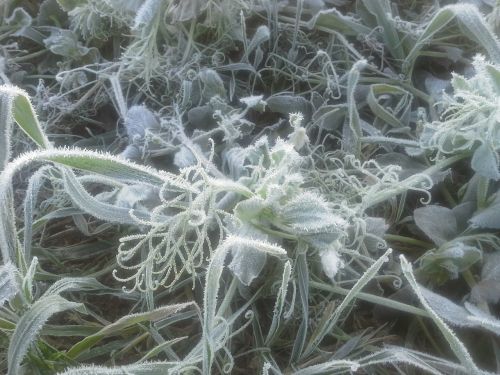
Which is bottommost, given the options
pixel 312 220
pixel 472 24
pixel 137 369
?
pixel 137 369

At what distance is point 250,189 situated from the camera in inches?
24.8

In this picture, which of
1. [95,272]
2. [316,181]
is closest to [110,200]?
[95,272]

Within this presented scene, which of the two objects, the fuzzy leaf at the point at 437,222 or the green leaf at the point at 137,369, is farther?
the fuzzy leaf at the point at 437,222

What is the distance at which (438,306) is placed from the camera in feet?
2.00

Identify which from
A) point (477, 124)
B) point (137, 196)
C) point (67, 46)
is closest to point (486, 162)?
point (477, 124)

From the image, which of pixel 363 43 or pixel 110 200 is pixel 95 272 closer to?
pixel 110 200

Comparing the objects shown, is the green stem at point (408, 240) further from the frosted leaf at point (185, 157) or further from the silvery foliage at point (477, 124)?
the frosted leaf at point (185, 157)

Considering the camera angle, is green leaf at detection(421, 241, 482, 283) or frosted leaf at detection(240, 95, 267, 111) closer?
green leaf at detection(421, 241, 482, 283)

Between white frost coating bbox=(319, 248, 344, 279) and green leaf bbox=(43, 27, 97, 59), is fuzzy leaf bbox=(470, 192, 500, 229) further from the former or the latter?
green leaf bbox=(43, 27, 97, 59)

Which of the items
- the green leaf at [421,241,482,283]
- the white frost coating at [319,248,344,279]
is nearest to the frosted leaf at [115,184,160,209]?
the white frost coating at [319,248,344,279]

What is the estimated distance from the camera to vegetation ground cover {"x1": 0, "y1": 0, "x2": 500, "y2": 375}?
583 mm

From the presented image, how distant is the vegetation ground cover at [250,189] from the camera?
58 centimetres

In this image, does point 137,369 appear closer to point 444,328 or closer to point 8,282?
point 8,282

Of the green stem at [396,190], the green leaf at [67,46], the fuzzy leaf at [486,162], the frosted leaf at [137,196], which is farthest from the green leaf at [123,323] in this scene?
the green leaf at [67,46]
